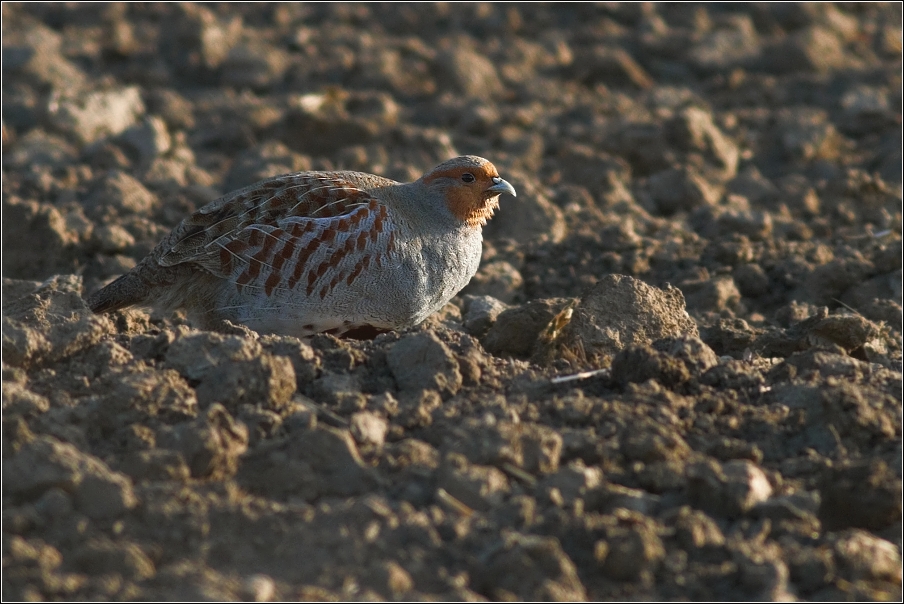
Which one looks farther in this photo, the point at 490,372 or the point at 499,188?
the point at 499,188

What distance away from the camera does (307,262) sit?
593 cm

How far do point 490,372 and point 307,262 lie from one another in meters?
1.48

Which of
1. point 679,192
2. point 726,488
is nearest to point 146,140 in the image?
point 679,192

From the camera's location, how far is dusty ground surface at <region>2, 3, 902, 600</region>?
11.6ft

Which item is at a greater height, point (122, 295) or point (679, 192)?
point (679, 192)

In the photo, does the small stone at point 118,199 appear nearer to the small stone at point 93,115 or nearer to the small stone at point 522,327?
the small stone at point 93,115

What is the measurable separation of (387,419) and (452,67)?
8.01 meters

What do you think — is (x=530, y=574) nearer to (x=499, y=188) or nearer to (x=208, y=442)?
(x=208, y=442)

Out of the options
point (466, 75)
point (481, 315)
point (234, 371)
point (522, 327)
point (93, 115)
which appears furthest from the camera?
point (466, 75)

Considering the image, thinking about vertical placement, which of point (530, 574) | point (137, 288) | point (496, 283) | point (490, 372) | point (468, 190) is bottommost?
point (496, 283)

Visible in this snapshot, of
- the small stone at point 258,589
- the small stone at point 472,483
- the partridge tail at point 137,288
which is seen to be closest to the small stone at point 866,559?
the small stone at point 472,483

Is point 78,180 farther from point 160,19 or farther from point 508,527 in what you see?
point 508,527

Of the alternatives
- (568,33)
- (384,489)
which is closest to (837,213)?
(568,33)

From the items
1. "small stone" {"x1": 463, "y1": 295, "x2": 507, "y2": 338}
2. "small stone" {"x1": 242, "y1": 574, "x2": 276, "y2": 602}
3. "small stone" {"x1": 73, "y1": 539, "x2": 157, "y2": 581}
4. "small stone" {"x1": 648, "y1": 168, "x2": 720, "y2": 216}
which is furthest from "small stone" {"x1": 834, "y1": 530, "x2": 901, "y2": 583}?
"small stone" {"x1": 648, "y1": 168, "x2": 720, "y2": 216}
